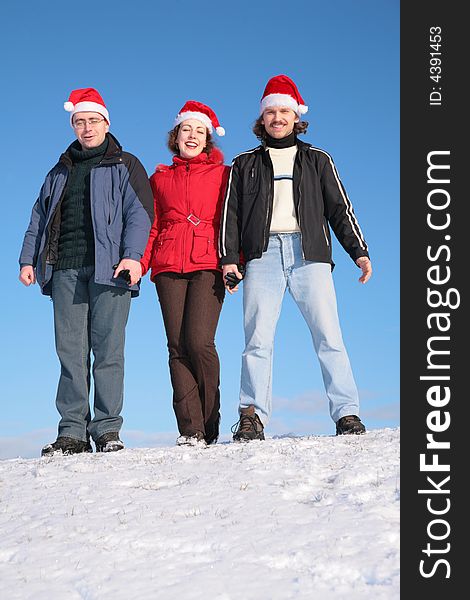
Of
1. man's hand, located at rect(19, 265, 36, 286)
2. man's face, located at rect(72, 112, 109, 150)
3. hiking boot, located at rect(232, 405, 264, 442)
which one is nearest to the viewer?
hiking boot, located at rect(232, 405, 264, 442)

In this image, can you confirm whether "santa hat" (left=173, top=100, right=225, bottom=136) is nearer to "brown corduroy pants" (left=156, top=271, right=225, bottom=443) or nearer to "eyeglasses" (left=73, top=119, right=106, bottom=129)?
"eyeglasses" (left=73, top=119, right=106, bottom=129)

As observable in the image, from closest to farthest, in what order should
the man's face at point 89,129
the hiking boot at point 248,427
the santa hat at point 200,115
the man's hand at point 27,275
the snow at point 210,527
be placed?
1. the snow at point 210,527
2. the hiking boot at point 248,427
3. the man's hand at point 27,275
4. the man's face at point 89,129
5. the santa hat at point 200,115

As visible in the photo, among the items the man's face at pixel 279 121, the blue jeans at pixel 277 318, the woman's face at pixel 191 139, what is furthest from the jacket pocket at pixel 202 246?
the man's face at pixel 279 121

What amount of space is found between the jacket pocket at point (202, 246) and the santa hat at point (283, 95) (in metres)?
1.35

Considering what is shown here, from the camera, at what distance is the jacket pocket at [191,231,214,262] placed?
5.93 metres

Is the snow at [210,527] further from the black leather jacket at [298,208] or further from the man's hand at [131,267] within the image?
the black leather jacket at [298,208]

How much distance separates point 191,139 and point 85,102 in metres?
1.06

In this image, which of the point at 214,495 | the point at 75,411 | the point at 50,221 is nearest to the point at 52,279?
the point at 50,221

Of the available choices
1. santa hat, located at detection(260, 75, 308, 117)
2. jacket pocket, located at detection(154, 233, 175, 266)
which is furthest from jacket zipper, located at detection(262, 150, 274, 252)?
jacket pocket, located at detection(154, 233, 175, 266)

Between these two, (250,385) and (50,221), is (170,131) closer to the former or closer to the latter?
(50,221)

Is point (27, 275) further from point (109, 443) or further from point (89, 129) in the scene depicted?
point (109, 443)

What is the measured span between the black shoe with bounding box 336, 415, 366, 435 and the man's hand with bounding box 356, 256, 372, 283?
1164 millimetres

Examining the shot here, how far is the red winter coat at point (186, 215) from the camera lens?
595 centimetres

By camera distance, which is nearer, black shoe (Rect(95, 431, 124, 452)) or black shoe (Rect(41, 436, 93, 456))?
black shoe (Rect(95, 431, 124, 452))
